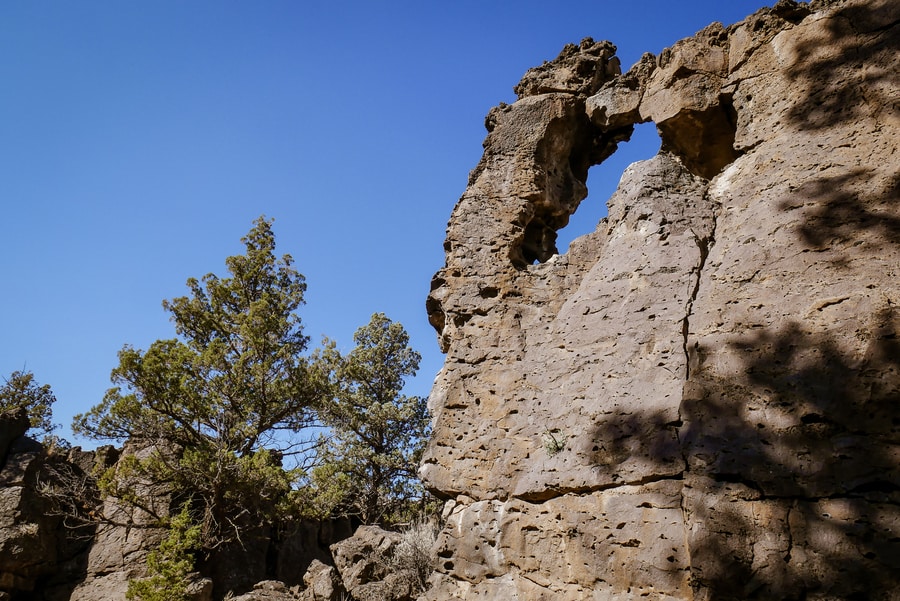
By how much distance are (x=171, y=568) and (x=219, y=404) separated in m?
4.21

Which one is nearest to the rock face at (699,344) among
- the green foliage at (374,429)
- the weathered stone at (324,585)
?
the weathered stone at (324,585)

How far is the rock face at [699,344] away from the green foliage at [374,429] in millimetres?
10224

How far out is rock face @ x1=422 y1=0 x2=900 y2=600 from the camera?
347cm

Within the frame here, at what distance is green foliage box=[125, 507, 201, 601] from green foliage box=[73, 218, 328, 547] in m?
1.02

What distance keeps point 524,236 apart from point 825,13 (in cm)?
330

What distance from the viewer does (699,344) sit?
172 inches

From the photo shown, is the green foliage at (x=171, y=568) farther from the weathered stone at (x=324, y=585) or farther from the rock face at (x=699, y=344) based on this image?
the rock face at (x=699, y=344)

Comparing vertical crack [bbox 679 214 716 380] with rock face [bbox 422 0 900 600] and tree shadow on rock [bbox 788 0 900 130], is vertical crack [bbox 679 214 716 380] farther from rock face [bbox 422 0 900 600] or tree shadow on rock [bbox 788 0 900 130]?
tree shadow on rock [bbox 788 0 900 130]

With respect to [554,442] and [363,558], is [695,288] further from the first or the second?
[363,558]

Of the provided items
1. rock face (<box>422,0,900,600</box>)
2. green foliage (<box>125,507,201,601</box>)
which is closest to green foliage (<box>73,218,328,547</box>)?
green foliage (<box>125,507,201,601</box>)

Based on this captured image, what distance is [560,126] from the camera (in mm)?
7324

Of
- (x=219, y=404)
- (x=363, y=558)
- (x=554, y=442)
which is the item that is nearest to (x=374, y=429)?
(x=219, y=404)

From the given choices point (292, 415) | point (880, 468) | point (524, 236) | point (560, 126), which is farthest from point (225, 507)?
point (880, 468)

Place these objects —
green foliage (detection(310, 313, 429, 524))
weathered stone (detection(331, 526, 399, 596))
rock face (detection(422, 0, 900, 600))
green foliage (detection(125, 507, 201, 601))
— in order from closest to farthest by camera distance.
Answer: rock face (detection(422, 0, 900, 600))
weathered stone (detection(331, 526, 399, 596))
green foliage (detection(125, 507, 201, 601))
green foliage (detection(310, 313, 429, 524))
